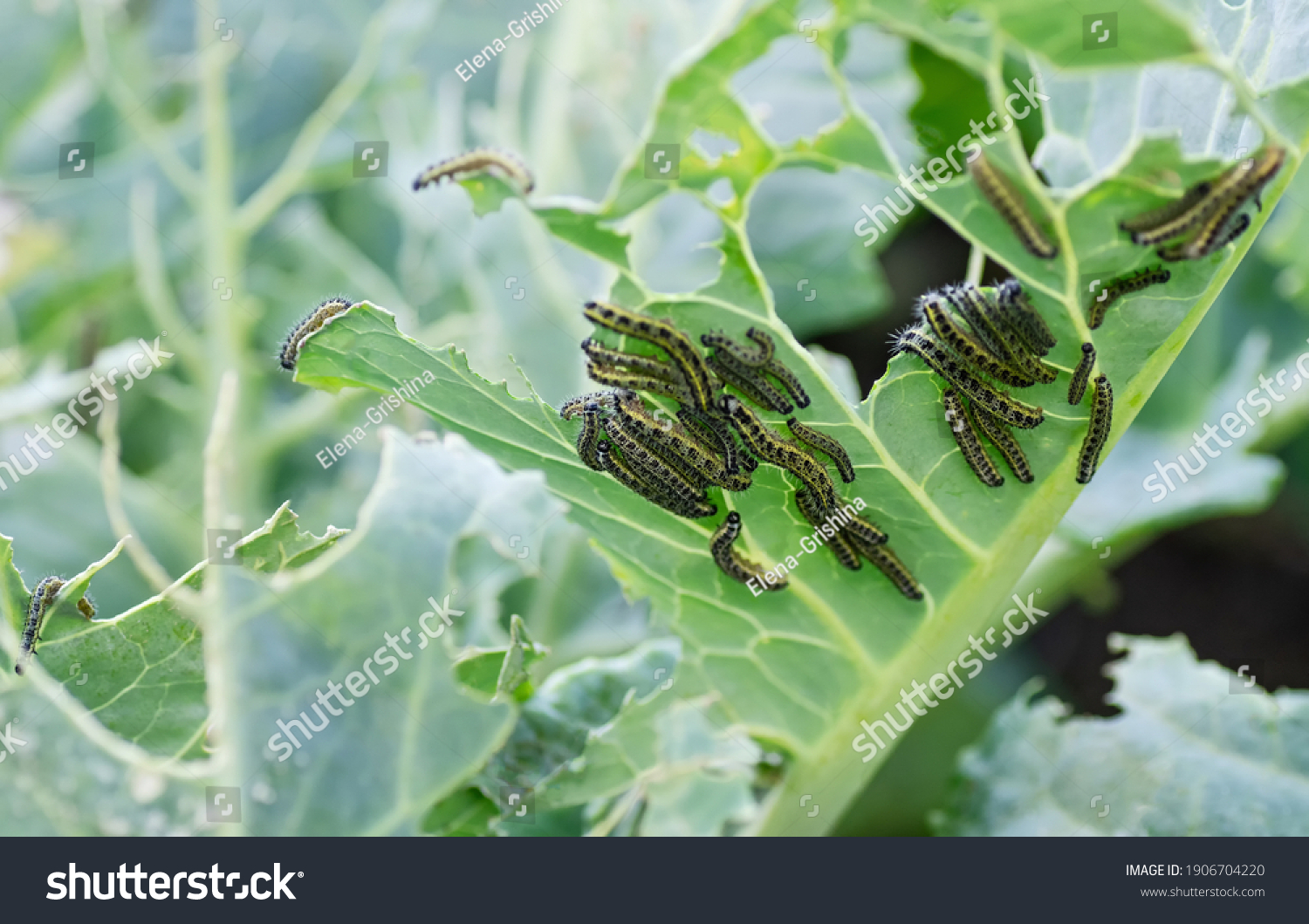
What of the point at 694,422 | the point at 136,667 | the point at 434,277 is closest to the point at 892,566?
the point at 694,422

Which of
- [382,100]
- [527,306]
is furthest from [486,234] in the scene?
[382,100]

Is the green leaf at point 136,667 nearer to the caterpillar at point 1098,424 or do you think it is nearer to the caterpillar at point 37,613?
the caterpillar at point 37,613

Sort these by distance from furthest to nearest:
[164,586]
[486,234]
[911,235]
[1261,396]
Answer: [911,235] → [486,234] → [1261,396] → [164,586]

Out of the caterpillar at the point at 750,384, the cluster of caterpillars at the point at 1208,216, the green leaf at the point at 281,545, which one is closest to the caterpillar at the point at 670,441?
the caterpillar at the point at 750,384

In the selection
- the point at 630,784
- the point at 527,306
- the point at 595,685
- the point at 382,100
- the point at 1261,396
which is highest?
the point at 382,100

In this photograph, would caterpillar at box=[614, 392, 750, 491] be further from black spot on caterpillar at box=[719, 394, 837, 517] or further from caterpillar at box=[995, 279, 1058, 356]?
caterpillar at box=[995, 279, 1058, 356]

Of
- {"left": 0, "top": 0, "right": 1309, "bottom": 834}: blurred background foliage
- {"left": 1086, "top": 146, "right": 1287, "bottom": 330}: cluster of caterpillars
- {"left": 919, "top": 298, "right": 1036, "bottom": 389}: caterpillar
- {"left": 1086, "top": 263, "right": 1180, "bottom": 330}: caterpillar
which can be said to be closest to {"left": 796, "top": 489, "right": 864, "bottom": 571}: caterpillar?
{"left": 919, "top": 298, "right": 1036, "bottom": 389}: caterpillar

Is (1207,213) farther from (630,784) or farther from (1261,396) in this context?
(1261,396)
